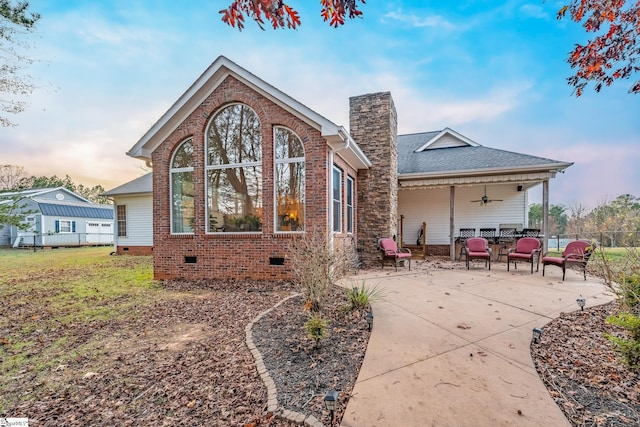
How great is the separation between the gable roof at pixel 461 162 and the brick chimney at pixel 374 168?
6.44 ft

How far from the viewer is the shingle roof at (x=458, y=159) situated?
32.7ft

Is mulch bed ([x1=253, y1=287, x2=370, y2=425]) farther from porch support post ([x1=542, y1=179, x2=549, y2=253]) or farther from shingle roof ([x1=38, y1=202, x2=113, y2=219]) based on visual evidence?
shingle roof ([x1=38, y1=202, x2=113, y2=219])

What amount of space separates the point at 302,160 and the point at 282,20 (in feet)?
14.3

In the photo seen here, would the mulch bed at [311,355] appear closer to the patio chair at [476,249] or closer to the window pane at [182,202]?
the window pane at [182,202]

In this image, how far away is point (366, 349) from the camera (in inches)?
125

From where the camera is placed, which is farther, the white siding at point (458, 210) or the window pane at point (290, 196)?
the white siding at point (458, 210)

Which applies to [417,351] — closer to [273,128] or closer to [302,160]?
[302,160]

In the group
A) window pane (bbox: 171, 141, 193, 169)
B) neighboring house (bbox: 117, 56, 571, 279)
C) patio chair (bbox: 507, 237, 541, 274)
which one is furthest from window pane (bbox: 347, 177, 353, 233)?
window pane (bbox: 171, 141, 193, 169)

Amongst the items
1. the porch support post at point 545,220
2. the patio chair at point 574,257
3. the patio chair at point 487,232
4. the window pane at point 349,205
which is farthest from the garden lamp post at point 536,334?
the patio chair at point 487,232

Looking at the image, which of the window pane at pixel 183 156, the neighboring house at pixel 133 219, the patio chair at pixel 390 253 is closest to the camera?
the window pane at pixel 183 156

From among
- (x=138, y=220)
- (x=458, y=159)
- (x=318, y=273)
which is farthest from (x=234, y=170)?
(x=138, y=220)

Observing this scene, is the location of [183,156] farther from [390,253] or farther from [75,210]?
[75,210]

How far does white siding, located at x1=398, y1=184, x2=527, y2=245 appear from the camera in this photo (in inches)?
471

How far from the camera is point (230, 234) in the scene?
734 cm
